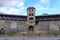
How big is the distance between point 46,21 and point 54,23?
2312 millimetres

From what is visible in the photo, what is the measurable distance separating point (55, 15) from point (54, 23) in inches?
91.6

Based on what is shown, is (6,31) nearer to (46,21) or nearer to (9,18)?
(9,18)

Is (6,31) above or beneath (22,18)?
beneath

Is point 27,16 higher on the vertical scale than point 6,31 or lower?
higher

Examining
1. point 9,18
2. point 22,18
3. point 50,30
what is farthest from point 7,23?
point 50,30

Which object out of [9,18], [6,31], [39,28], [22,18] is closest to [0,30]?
[6,31]

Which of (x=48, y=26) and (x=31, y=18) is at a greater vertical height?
(x=31, y=18)

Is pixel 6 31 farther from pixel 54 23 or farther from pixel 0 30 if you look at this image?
pixel 54 23

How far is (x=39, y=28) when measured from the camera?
4241 cm

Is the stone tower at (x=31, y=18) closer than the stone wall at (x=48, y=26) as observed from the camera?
No

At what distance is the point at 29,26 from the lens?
42.5 meters

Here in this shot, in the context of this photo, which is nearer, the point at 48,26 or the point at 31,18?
the point at 48,26

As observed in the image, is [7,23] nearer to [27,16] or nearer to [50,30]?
[27,16]

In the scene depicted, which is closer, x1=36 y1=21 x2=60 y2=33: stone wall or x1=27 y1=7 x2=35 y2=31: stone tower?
x1=36 y1=21 x2=60 y2=33: stone wall
